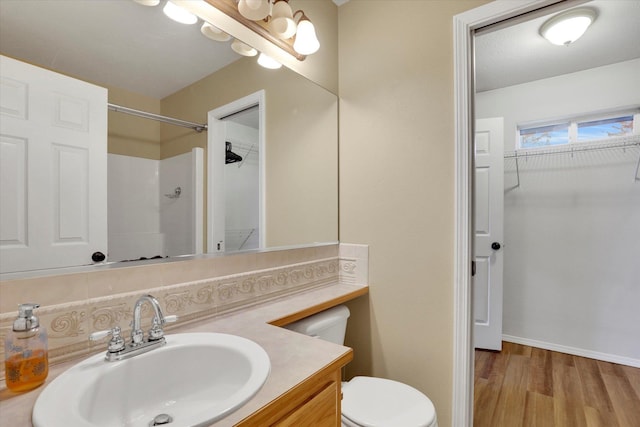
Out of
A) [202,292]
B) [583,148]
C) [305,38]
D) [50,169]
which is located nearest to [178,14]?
[305,38]

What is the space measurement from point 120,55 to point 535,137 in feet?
10.5

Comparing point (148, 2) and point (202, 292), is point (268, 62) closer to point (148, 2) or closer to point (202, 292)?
point (148, 2)

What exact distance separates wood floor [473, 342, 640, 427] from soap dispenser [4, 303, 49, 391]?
199 cm

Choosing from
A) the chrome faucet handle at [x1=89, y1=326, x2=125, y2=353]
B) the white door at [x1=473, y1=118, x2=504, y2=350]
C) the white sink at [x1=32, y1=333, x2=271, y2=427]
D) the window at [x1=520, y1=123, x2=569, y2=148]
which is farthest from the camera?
the window at [x1=520, y1=123, x2=569, y2=148]

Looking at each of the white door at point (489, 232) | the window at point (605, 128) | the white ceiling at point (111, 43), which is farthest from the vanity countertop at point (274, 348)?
the window at point (605, 128)

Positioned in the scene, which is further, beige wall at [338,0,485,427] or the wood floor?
the wood floor

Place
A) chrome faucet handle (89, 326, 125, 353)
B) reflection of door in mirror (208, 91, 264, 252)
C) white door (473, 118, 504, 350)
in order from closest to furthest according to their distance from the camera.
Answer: chrome faucet handle (89, 326, 125, 353), reflection of door in mirror (208, 91, 264, 252), white door (473, 118, 504, 350)

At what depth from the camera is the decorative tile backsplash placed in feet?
2.49

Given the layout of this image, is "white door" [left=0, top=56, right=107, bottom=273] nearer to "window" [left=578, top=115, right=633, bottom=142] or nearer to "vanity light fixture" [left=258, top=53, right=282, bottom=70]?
"vanity light fixture" [left=258, top=53, right=282, bottom=70]

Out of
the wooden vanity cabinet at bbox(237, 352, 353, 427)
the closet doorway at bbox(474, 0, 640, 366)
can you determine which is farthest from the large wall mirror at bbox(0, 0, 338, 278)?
the closet doorway at bbox(474, 0, 640, 366)

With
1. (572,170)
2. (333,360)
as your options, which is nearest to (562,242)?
(572,170)

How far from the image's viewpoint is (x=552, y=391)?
198 cm

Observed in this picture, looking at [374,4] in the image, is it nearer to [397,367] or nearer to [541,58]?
[541,58]

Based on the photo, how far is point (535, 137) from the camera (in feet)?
9.10
